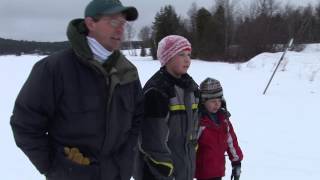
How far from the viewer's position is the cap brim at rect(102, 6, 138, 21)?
7.76ft

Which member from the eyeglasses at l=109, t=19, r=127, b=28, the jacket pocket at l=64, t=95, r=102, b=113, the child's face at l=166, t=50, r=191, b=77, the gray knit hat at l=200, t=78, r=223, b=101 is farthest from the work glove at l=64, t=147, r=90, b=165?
the gray knit hat at l=200, t=78, r=223, b=101

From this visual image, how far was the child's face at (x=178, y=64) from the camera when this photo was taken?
3.08 metres

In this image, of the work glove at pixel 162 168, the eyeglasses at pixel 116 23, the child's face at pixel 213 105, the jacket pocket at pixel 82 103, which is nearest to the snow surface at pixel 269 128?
the child's face at pixel 213 105

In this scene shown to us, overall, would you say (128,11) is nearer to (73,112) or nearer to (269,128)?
(73,112)

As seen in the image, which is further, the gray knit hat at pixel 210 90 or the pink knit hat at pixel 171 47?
the gray knit hat at pixel 210 90

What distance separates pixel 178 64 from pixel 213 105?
58 centimetres

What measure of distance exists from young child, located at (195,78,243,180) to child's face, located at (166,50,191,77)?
0.47 meters

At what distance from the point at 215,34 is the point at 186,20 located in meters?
10.3

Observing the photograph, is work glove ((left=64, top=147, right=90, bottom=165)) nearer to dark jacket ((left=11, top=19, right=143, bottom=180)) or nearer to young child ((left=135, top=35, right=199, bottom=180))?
dark jacket ((left=11, top=19, right=143, bottom=180))

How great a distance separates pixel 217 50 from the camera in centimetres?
3956

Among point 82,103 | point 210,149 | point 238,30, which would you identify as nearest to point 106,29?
point 82,103

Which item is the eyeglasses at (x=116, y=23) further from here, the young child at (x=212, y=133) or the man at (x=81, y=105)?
the young child at (x=212, y=133)

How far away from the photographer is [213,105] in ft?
11.5

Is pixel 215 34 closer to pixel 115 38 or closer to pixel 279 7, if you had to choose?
pixel 279 7
